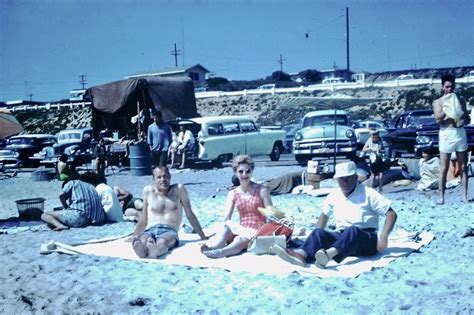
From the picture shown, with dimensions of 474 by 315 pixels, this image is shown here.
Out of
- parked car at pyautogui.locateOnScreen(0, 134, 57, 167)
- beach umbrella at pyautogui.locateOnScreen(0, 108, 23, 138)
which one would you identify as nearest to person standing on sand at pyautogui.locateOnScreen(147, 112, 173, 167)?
beach umbrella at pyautogui.locateOnScreen(0, 108, 23, 138)

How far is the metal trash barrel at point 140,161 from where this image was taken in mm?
16845

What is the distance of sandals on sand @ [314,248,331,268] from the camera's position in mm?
5695

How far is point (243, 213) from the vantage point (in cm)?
685

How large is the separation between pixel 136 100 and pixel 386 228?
1772cm

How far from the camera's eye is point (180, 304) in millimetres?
4887

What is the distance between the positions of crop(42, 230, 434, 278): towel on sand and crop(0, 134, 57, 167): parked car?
18.2 m

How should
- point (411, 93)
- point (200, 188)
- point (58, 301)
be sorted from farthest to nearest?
point (411, 93) < point (200, 188) < point (58, 301)

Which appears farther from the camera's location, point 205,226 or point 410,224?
point 205,226

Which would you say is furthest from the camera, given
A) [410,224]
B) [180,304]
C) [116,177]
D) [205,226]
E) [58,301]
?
[116,177]

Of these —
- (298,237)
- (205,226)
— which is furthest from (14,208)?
(298,237)

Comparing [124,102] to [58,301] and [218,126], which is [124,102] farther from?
[58,301]

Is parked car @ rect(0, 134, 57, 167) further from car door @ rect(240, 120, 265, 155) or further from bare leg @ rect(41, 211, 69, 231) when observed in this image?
bare leg @ rect(41, 211, 69, 231)

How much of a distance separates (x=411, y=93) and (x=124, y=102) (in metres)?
33.6

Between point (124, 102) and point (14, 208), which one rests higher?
point (124, 102)
